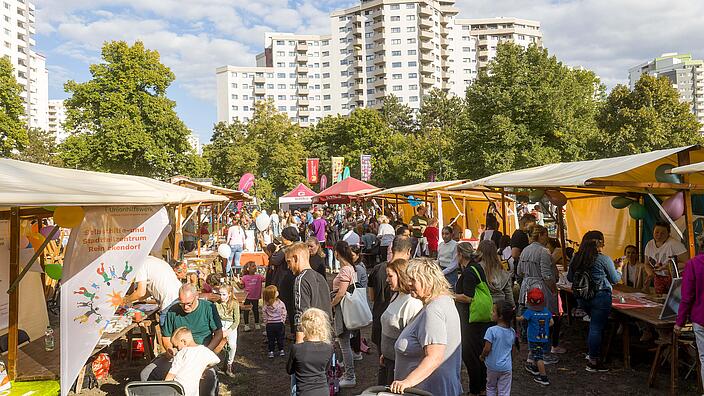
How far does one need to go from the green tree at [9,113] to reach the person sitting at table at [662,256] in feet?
102

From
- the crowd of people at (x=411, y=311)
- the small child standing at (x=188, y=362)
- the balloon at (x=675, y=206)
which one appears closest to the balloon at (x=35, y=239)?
the crowd of people at (x=411, y=311)

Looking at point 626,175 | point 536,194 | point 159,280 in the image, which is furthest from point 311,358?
point 536,194

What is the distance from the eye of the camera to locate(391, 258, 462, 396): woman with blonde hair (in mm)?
3117

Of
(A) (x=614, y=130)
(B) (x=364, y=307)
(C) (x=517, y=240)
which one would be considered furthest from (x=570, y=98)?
(B) (x=364, y=307)

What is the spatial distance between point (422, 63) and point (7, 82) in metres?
63.8

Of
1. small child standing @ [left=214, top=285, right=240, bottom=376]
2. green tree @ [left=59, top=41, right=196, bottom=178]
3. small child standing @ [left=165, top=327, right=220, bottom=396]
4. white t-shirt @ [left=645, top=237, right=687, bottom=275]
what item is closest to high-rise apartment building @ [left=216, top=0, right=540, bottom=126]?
green tree @ [left=59, top=41, right=196, bottom=178]

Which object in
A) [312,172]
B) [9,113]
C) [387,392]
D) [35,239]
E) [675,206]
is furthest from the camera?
[312,172]

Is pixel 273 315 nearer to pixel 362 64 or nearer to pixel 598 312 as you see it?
pixel 598 312

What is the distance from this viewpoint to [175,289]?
574 centimetres

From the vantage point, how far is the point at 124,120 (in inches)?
1167

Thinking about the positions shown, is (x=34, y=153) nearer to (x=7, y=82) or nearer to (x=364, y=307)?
(x=7, y=82)

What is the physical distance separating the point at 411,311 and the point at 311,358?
83 centimetres

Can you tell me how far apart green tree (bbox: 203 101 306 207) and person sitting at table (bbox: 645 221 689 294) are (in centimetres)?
3644

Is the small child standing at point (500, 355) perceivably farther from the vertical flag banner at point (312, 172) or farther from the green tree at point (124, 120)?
the vertical flag banner at point (312, 172)
